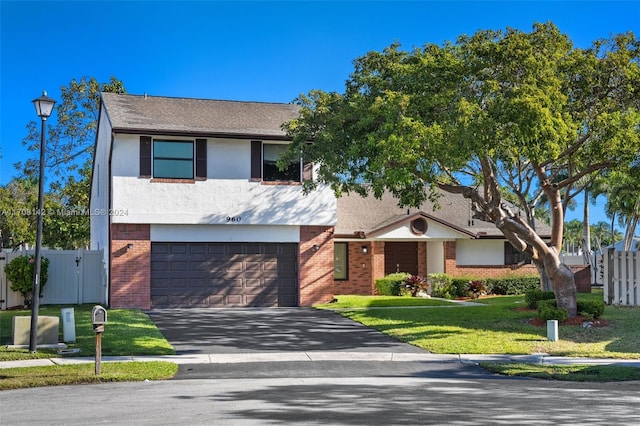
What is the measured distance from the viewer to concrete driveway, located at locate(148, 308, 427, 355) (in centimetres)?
1683

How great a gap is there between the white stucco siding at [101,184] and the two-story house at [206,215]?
0.77 feet

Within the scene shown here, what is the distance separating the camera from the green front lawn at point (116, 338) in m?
Answer: 15.2

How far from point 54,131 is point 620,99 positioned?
114ft

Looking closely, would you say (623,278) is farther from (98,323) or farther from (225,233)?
(98,323)

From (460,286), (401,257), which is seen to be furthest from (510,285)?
(401,257)

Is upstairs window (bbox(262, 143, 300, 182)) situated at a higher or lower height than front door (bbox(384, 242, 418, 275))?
higher

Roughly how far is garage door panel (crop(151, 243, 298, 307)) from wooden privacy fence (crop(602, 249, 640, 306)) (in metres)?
11.0

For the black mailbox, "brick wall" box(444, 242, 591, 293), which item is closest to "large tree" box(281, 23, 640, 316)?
the black mailbox

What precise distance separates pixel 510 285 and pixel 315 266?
10202 mm

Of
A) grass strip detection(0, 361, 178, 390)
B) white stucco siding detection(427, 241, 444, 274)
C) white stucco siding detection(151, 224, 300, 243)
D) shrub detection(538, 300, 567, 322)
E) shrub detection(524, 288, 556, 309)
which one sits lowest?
grass strip detection(0, 361, 178, 390)

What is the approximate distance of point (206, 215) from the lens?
84.9 ft

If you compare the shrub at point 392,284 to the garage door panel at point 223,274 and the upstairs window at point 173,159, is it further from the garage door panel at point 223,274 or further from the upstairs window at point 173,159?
the upstairs window at point 173,159

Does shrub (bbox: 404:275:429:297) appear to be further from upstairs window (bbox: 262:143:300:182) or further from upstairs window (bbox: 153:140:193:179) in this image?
upstairs window (bbox: 153:140:193:179)

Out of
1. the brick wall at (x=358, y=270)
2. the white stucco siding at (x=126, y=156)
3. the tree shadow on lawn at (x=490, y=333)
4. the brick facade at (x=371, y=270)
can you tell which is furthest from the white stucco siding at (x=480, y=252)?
the white stucco siding at (x=126, y=156)
